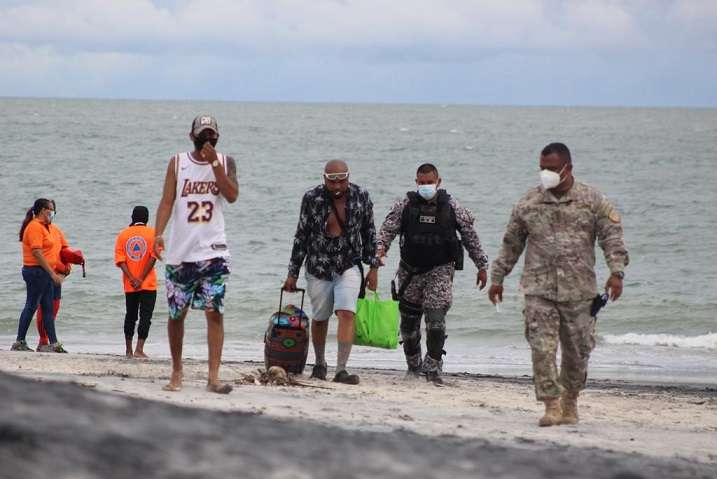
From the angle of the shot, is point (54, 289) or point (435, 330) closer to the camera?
point (435, 330)

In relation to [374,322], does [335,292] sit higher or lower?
higher

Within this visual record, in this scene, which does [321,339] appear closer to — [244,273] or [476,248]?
[476,248]

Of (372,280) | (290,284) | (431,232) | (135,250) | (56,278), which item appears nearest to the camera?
(290,284)

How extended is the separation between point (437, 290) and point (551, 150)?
2.60 meters

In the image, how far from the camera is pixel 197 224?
7523mm

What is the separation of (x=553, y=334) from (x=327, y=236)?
2406 mm

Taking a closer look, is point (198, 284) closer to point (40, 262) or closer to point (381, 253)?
point (381, 253)

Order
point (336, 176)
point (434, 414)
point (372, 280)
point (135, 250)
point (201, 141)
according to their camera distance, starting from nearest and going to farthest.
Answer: point (201, 141) < point (434, 414) < point (336, 176) < point (372, 280) < point (135, 250)

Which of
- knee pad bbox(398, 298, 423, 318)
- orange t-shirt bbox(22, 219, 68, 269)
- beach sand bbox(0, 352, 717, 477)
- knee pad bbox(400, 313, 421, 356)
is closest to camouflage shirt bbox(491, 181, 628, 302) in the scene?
beach sand bbox(0, 352, 717, 477)

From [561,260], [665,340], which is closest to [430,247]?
[561,260]

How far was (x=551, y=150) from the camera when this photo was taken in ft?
24.3

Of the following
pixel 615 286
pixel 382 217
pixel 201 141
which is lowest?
pixel 615 286

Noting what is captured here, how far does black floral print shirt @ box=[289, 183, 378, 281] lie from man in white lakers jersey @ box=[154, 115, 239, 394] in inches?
67.3

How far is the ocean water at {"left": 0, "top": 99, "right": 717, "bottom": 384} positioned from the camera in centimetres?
1609
